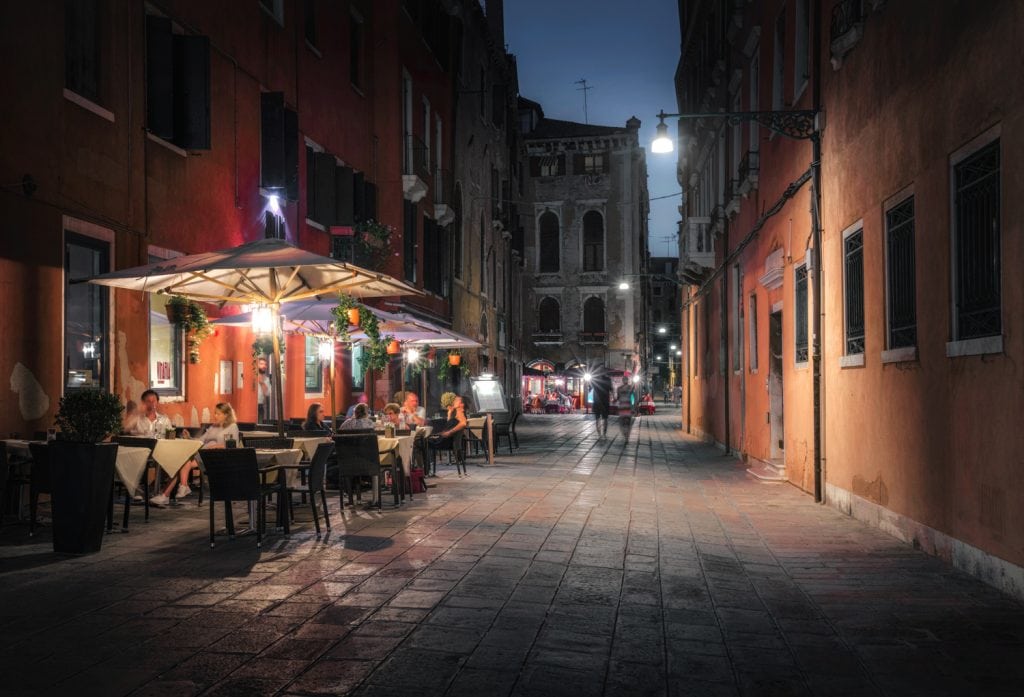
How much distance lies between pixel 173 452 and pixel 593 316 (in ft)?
144

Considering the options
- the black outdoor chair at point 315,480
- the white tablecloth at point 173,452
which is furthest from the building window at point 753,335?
the white tablecloth at point 173,452

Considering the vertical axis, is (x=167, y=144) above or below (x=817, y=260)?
above

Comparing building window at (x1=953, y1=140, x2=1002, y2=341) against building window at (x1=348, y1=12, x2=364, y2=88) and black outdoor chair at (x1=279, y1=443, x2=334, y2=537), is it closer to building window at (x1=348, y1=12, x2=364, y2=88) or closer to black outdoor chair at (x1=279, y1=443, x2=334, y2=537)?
black outdoor chair at (x1=279, y1=443, x2=334, y2=537)

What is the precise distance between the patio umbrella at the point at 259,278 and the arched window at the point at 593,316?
40349mm

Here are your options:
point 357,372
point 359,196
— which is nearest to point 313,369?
point 357,372

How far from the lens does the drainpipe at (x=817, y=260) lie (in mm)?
11406

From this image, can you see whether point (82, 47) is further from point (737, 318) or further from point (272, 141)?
point (737, 318)

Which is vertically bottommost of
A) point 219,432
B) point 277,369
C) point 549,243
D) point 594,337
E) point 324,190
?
point 219,432

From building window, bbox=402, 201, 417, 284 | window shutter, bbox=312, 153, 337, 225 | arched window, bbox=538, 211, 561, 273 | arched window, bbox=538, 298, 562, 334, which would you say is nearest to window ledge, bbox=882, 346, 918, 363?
window shutter, bbox=312, 153, 337, 225

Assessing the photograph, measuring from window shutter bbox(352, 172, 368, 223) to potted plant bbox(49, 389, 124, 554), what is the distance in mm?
12042

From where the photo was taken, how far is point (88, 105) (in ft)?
34.2

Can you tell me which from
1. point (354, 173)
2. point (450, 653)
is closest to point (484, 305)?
point (354, 173)

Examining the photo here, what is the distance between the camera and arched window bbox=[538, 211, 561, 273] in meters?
52.6

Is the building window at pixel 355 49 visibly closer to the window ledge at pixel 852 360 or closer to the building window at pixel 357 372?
the building window at pixel 357 372
